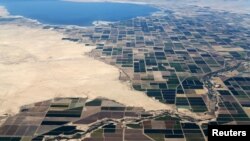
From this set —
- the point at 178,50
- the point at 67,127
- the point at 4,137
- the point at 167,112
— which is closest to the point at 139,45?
the point at 178,50

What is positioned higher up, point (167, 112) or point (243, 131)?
point (243, 131)

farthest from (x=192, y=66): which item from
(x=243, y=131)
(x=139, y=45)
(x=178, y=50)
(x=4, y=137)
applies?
(x=243, y=131)

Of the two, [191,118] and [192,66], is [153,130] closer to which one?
[191,118]

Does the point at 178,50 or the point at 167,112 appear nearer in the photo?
the point at 167,112

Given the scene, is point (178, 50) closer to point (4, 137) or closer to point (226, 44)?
point (226, 44)

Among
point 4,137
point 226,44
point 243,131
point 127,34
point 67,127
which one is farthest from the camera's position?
point 127,34

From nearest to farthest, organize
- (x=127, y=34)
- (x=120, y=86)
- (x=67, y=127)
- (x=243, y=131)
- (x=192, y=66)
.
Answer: (x=243, y=131) → (x=67, y=127) → (x=120, y=86) → (x=192, y=66) → (x=127, y=34)

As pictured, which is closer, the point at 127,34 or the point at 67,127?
the point at 67,127
